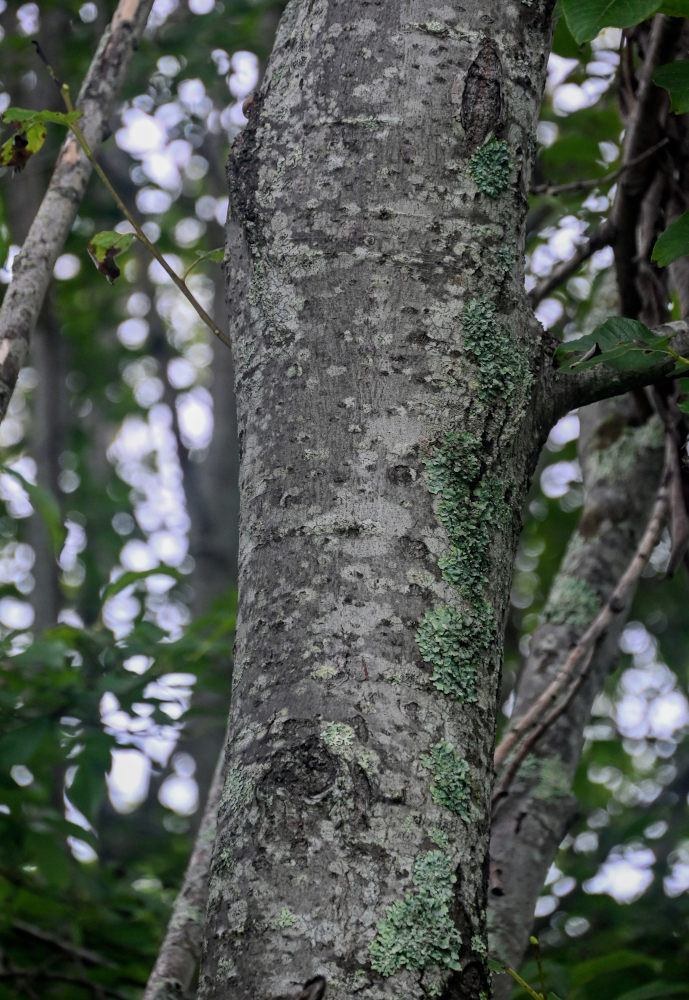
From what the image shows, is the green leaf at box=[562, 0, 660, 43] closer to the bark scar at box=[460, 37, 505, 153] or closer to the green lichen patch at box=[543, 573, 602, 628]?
the bark scar at box=[460, 37, 505, 153]

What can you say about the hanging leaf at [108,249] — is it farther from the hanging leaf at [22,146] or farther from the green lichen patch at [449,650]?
the green lichen patch at [449,650]

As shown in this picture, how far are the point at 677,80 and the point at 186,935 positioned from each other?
5.24 feet

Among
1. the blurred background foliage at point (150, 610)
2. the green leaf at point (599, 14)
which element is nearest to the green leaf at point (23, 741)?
the blurred background foliage at point (150, 610)

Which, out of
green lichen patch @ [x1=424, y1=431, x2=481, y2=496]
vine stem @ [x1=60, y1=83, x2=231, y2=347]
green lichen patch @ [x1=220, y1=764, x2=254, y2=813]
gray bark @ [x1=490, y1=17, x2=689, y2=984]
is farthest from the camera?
gray bark @ [x1=490, y1=17, x2=689, y2=984]

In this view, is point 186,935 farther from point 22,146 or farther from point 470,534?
point 22,146

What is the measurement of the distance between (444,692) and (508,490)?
28 centimetres

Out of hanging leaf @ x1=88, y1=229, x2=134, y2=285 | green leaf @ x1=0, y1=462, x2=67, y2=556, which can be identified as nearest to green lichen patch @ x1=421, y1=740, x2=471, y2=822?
hanging leaf @ x1=88, y1=229, x2=134, y2=285

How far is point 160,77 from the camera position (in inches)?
204

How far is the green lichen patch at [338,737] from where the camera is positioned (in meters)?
0.91

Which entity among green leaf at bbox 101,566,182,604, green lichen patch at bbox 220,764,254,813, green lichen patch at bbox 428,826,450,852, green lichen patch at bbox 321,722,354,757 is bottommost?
green lichen patch at bbox 428,826,450,852

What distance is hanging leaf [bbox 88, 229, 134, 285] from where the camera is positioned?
1487 mm

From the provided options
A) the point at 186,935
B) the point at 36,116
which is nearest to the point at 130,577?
the point at 186,935

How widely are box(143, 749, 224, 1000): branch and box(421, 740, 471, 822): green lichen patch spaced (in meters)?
0.63

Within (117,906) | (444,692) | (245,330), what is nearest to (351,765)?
(444,692)
